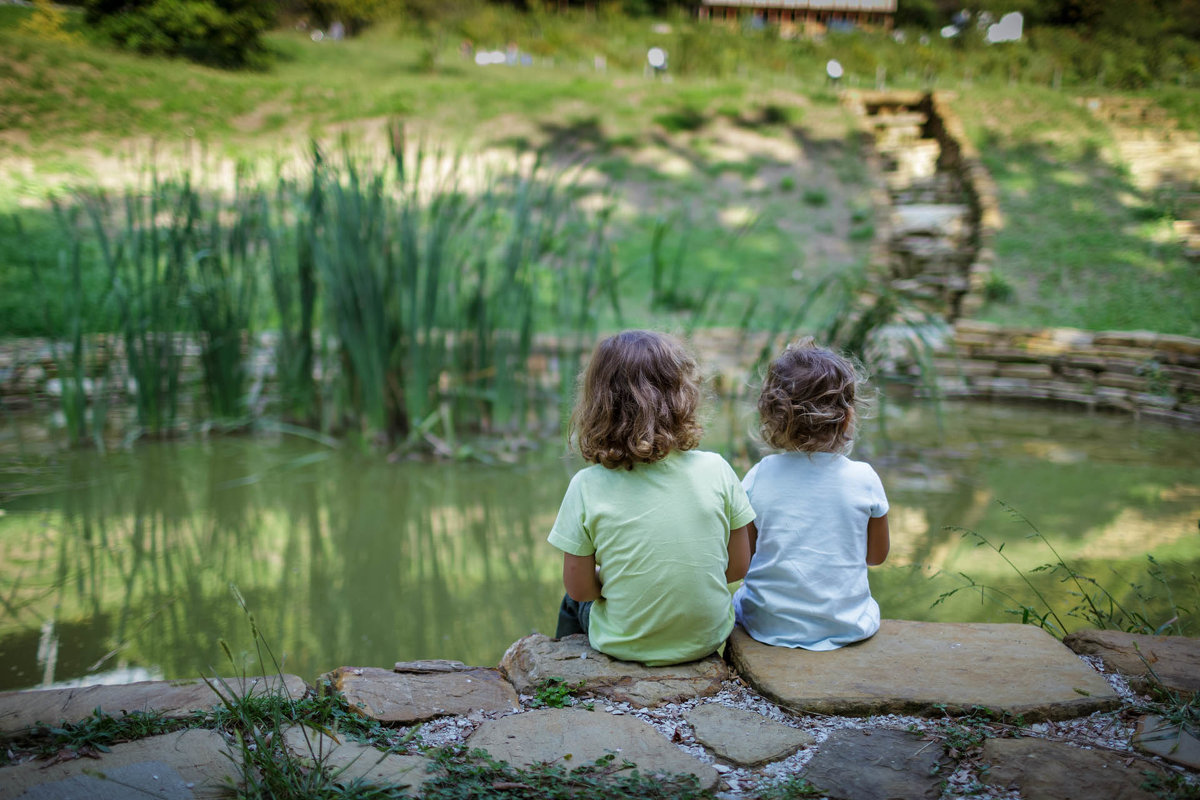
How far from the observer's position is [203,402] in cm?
344

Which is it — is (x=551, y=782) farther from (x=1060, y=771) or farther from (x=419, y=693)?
(x=1060, y=771)

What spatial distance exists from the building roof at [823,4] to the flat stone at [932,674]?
7674 millimetres

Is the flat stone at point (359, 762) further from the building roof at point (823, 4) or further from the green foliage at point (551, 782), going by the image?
the building roof at point (823, 4)

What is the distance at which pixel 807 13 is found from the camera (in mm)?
8273

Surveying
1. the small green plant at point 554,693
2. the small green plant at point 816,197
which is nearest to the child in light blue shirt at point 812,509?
the small green plant at point 554,693

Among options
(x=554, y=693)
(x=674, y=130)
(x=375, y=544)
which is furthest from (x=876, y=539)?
(x=674, y=130)

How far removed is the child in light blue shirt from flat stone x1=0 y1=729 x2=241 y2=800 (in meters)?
0.83

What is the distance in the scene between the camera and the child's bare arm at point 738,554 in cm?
135

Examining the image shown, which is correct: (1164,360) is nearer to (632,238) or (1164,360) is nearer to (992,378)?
(992,378)

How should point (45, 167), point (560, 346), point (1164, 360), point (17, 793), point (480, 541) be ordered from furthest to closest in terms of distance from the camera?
point (45, 167) < point (1164, 360) < point (560, 346) < point (480, 541) < point (17, 793)

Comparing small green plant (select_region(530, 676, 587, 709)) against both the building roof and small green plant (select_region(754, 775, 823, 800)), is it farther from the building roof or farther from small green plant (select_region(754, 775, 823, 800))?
the building roof

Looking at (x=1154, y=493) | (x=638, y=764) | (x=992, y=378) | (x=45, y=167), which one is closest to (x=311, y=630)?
(x=638, y=764)

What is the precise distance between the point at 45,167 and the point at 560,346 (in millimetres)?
5136

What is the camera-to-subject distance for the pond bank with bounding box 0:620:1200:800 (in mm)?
1036
